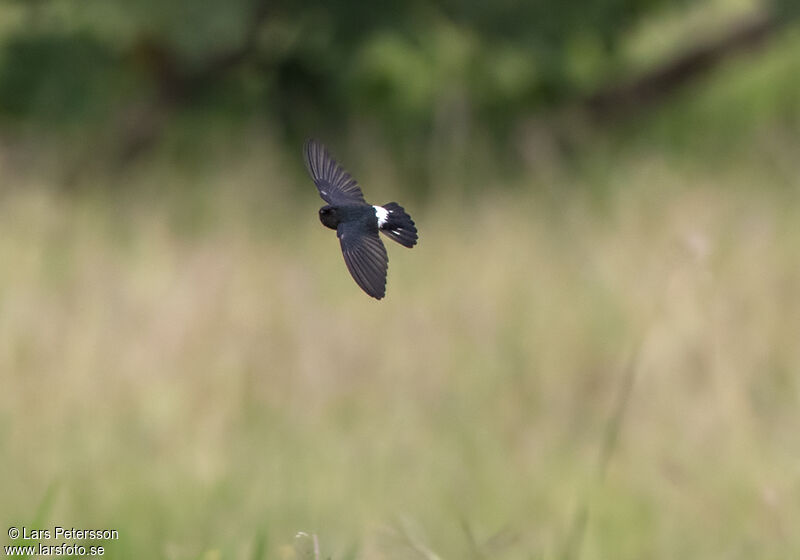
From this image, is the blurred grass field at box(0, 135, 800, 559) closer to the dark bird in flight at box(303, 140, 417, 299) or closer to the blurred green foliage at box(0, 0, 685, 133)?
the blurred green foliage at box(0, 0, 685, 133)

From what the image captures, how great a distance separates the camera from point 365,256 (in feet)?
2.21

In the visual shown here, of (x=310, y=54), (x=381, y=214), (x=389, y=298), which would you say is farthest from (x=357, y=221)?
(x=310, y=54)

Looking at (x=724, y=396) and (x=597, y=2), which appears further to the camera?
(x=597, y=2)

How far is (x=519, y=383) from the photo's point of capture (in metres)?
4.72

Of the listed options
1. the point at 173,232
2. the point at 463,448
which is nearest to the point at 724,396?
the point at 463,448

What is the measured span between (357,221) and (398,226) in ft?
0.09

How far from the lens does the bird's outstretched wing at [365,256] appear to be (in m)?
0.62

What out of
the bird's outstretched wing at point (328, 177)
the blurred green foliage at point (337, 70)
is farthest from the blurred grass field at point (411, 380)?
the bird's outstretched wing at point (328, 177)

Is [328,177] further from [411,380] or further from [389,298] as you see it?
[389,298]

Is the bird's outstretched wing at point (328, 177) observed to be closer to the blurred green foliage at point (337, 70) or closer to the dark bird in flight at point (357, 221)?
the dark bird in flight at point (357, 221)

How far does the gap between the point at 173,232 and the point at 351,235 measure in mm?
5867

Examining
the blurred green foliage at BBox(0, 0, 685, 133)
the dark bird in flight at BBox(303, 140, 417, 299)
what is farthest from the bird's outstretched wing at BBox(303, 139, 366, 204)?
the blurred green foliage at BBox(0, 0, 685, 133)

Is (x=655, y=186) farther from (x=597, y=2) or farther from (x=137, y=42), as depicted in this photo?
(x=137, y=42)

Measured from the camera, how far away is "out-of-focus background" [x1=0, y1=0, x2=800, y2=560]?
345 centimetres
